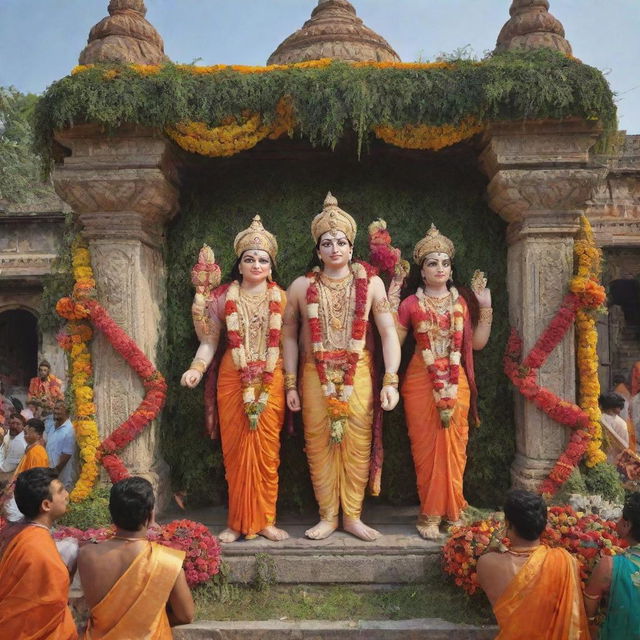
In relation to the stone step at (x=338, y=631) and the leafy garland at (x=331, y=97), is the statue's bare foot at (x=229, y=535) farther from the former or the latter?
the leafy garland at (x=331, y=97)

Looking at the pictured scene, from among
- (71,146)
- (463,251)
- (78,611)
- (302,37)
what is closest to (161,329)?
(71,146)

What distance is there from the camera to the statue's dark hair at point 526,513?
2.69 metres

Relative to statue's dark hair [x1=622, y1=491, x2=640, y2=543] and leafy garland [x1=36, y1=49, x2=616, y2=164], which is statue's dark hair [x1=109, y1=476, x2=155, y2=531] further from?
leafy garland [x1=36, y1=49, x2=616, y2=164]

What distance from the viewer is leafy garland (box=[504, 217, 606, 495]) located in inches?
182

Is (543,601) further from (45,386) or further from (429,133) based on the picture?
(45,386)

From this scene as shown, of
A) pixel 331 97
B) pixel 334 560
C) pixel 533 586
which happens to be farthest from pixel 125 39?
pixel 533 586

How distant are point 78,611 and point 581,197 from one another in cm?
485

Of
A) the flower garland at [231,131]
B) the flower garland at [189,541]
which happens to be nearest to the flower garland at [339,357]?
the flower garland at [189,541]

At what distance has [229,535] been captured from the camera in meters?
4.46

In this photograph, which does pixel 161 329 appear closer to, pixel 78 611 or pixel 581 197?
pixel 78 611

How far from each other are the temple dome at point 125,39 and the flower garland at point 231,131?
2.56ft

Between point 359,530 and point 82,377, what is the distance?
8.46 ft

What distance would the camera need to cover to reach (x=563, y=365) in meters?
4.80

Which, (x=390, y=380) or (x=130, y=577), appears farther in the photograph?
(x=390, y=380)
